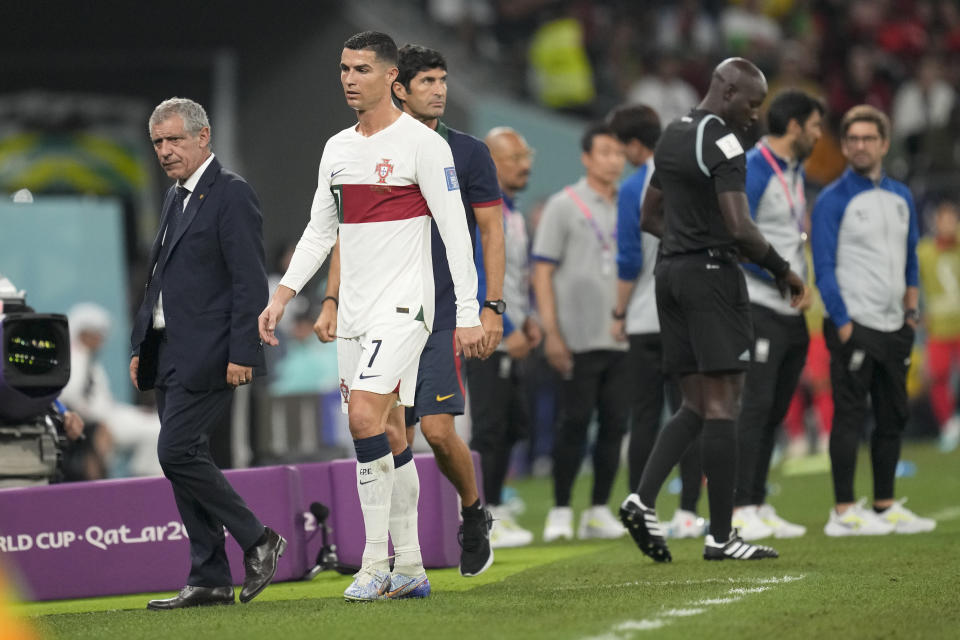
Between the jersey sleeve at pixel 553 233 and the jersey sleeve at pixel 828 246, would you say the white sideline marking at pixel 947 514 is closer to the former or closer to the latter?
the jersey sleeve at pixel 828 246

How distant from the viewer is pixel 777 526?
28.3 ft

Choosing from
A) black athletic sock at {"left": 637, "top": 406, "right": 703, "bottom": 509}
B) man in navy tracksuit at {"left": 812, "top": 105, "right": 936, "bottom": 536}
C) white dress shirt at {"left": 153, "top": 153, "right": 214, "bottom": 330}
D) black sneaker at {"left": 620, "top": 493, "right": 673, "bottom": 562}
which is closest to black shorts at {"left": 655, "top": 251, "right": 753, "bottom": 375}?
black athletic sock at {"left": 637, "top": 406, "right": 703, "bottom": 509}

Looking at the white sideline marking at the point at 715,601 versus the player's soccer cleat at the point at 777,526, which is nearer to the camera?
the white sideline marking at the point at 715,601

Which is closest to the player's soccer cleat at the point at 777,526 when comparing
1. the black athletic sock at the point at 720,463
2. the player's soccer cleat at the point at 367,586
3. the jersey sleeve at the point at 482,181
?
the black athletic sock at the point at 720,463

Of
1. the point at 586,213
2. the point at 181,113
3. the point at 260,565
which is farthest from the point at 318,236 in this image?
the point at 586,213

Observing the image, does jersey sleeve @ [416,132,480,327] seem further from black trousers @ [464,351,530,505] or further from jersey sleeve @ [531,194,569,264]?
jersey sleeve @ [531,194,569,264]

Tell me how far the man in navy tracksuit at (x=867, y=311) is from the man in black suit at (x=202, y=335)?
358 cm

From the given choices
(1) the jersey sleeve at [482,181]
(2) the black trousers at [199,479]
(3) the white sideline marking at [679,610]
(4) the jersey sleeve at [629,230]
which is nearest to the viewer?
(3) the white sideline marking at [679,610]

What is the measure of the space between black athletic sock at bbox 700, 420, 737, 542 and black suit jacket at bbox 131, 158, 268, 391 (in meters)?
2.03

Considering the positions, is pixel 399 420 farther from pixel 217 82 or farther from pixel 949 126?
pixel 949 126

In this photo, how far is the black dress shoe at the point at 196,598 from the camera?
6277 millimetres

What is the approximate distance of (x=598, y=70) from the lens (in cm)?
1877

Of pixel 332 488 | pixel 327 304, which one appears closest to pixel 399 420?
pixel 327 304

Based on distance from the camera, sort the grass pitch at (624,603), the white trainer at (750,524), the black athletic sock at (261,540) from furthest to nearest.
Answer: the white trainer at (750,524)
the black athletic sock at (261,540)
the grass pitch at (624,603)
